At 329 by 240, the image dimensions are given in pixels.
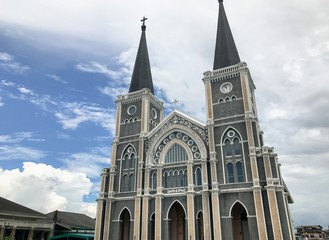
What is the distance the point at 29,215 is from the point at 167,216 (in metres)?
21.9

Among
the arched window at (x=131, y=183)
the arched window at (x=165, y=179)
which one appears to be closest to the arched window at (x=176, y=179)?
the arched window at (x=165, y=179)

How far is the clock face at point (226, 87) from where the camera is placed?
33031mm

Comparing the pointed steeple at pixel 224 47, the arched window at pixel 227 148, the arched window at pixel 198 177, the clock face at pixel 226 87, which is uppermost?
the pointed steeple at pixel 224 47

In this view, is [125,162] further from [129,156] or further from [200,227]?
[200,227]

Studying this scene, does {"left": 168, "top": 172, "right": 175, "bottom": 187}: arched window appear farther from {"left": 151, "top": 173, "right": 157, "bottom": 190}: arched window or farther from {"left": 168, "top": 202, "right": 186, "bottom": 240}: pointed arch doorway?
{"left": 168, "top": 202, "right": 186, "bottom": 240}: pointed arch doorway

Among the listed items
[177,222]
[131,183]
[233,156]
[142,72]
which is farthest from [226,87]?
[177,222]

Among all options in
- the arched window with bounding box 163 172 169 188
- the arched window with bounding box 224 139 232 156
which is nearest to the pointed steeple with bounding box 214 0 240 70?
the arched window with bounding box 224 139 232 156

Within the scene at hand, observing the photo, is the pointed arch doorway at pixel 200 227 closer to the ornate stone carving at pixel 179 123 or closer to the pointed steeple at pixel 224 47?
the ornate stone carving at pixel 179 123

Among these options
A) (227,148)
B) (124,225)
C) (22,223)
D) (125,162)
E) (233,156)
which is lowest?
(124,225)

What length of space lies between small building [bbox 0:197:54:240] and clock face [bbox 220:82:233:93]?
30.9 m

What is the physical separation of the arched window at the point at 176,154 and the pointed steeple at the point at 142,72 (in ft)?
37.3

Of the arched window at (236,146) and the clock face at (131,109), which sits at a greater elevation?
the clock face at (131,109)

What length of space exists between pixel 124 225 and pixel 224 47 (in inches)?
1022

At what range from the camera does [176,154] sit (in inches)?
1312
